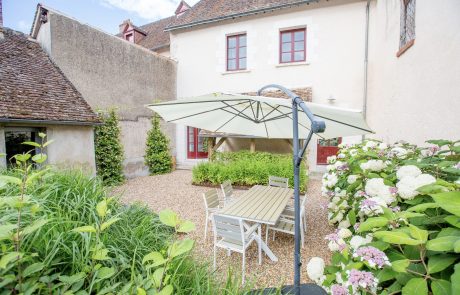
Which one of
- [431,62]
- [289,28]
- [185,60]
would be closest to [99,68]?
[185,60]

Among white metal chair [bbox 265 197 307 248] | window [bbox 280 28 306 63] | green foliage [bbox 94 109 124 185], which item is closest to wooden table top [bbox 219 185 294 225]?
white metal chair [bbox 265 197 307 248]

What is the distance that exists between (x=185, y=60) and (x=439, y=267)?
41.1ft

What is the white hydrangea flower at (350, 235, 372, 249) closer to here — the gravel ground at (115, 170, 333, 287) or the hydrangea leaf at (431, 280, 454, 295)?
the hydrangea leaf at (431, 280, 454, 295)

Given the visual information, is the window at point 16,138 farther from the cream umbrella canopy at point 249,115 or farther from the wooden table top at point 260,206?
the wooden table top at point 260,206

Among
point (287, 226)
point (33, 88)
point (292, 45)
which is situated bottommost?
point (287, 226)

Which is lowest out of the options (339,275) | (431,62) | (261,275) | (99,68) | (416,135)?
(261,275)

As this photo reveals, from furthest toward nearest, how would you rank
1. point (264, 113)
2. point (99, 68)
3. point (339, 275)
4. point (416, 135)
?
point (99, 68) → point (416, 135) → point (264, 113) → point (339, 275)

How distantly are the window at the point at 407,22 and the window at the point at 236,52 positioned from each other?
21.1 ft

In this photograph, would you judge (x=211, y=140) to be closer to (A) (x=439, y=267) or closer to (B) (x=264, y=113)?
(B) (x=264, y=113)

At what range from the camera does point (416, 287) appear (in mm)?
851

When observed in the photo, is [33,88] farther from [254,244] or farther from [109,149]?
[254,244]

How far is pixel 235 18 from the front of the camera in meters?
10.6

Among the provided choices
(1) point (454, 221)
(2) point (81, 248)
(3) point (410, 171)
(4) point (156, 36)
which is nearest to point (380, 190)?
(3) point (410, 171)

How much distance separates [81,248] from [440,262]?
2.17 m
